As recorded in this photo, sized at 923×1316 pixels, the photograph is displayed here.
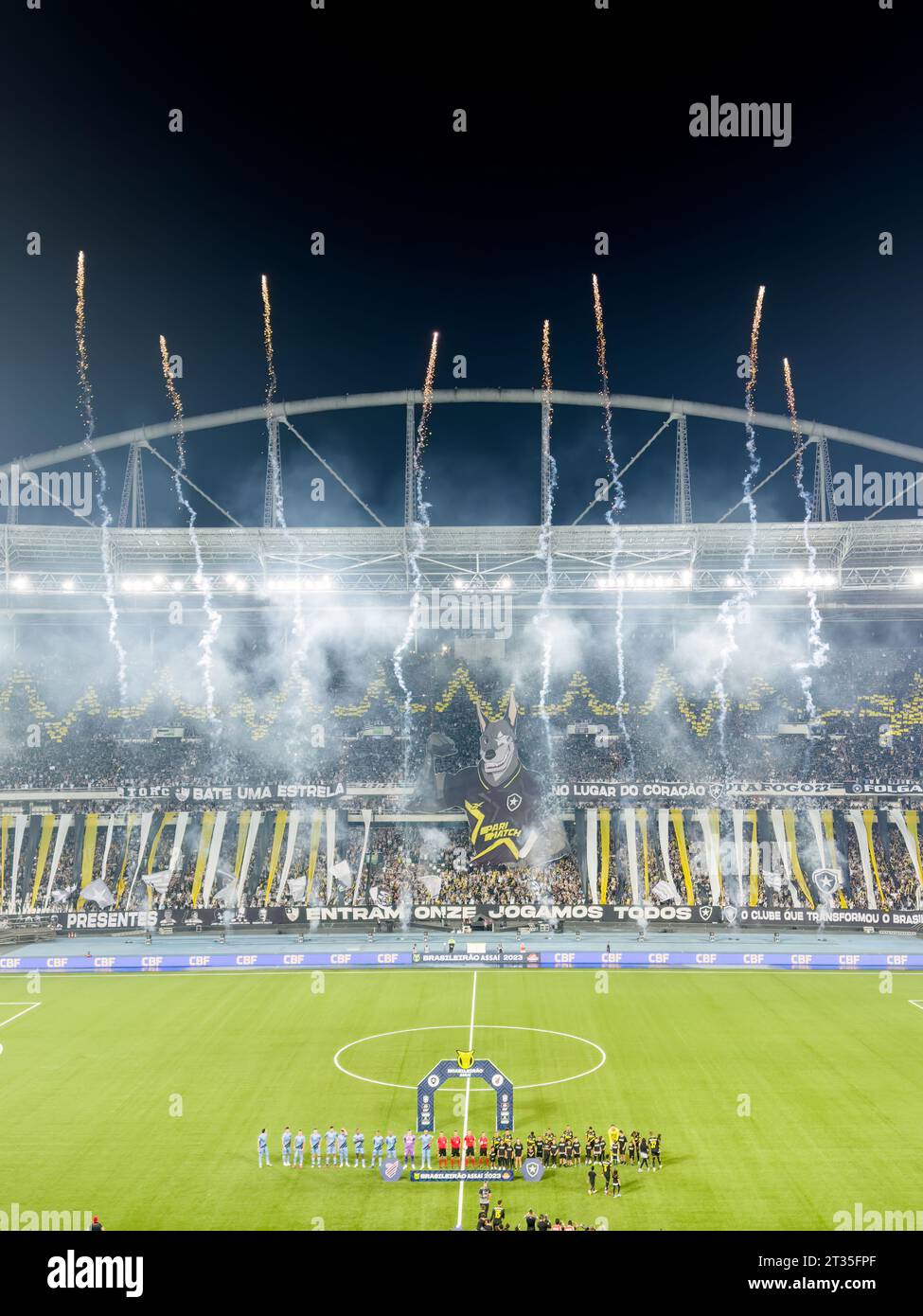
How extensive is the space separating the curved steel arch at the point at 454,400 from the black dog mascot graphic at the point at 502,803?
60.5 feet

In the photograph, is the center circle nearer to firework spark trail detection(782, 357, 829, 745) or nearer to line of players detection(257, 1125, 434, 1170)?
line of players detection(257, 1125, 434, 1170)

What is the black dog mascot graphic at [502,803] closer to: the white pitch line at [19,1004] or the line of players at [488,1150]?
the white pitch line at [19,1004]

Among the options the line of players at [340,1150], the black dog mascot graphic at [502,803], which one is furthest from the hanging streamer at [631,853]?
the line of players at [340,1150]

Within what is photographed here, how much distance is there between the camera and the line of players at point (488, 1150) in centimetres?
2406

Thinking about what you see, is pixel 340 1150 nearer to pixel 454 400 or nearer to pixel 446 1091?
pixel 446 1091

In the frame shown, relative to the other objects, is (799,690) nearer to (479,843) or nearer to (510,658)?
(510,658)

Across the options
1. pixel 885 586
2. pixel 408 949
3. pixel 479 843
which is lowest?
pixel 408 949

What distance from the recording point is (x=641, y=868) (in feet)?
185

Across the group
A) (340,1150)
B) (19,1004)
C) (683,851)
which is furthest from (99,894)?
(340,1150)

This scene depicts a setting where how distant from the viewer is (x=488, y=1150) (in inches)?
962

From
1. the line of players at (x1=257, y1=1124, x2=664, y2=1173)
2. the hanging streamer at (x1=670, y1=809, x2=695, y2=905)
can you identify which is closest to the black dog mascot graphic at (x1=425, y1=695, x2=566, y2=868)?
the hanging streamer at (x1=670, y1=809, x2=695, y2=905)

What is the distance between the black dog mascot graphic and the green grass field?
950cm
